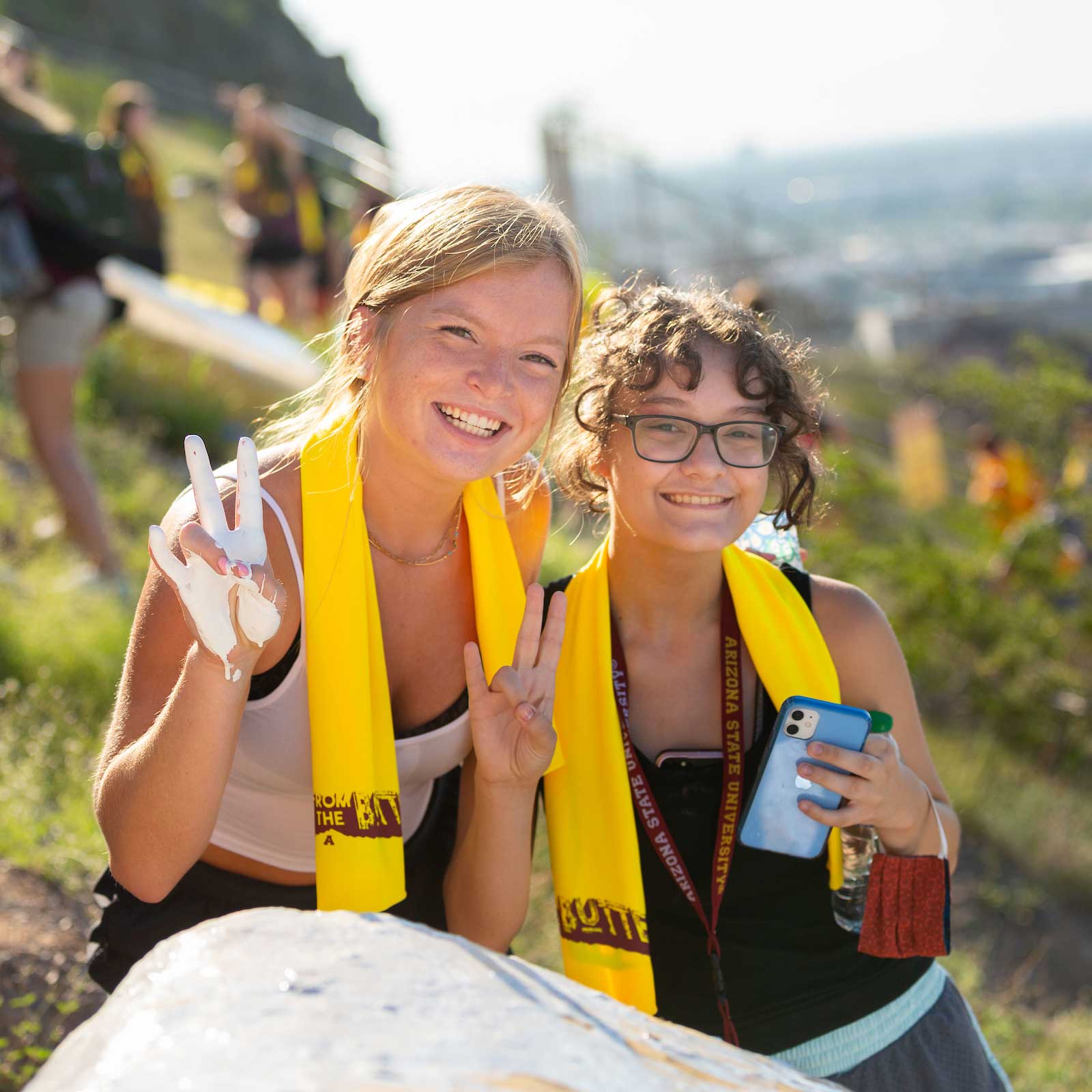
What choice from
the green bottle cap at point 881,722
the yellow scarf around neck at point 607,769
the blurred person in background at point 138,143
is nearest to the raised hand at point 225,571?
the yellow scarf around neck at point 607,769

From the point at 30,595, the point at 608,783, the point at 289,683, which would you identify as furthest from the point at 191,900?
the point at 30,595

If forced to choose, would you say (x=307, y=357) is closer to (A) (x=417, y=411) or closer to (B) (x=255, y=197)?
(B) (x=255, y=197)

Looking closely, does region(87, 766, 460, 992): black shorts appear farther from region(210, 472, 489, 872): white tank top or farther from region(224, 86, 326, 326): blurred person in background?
region(224, 86, 326, 326): blurred person in background

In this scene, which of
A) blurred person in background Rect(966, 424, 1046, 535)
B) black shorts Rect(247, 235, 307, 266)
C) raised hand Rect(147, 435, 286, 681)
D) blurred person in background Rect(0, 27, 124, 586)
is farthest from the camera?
black shorts Rect(247, 235, 307, 266)

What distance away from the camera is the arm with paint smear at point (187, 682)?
67.7 inches

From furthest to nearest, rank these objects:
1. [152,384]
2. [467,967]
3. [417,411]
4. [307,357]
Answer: [307,357] → [152,384] → [417,411] → [467,967]

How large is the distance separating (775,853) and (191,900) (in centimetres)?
109

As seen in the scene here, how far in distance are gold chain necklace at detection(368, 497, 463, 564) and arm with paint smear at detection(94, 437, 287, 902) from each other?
0.52 meters

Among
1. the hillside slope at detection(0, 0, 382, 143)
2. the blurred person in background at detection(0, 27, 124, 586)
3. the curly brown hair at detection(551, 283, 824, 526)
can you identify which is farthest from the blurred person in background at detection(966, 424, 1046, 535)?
the hillside slope at detection(0, 0, 382, 143)

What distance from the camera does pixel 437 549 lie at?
2488 mm

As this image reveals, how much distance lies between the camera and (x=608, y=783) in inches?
90.4

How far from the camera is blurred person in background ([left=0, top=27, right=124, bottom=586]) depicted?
4367 millimetres

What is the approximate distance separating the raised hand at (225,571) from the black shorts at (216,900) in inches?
25.8

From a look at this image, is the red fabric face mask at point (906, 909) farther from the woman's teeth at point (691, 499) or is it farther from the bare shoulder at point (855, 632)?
the woman's teeth at point (691, 499)
